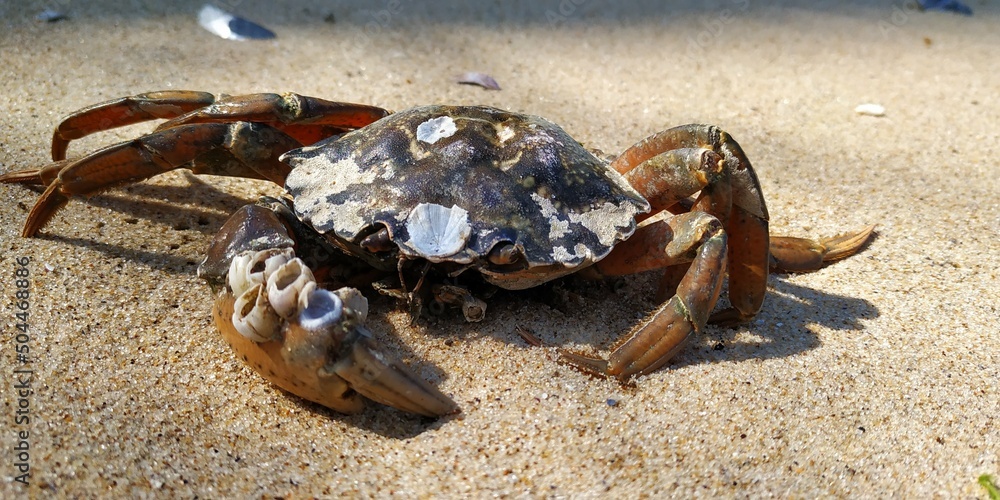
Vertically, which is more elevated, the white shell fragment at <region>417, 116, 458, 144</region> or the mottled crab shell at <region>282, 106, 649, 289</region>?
the white shell fragment at <region>417, 116, 458, 144</region>

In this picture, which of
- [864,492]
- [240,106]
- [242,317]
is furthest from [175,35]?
[864,492]

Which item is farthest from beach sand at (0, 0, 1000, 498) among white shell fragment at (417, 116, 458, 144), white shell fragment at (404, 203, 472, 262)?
white shell fragment at (417, 116, 458, 144)

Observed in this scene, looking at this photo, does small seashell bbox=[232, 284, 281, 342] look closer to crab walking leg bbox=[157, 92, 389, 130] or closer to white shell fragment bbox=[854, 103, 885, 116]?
crab walking leg bbox=[157, 92, 389, 130]

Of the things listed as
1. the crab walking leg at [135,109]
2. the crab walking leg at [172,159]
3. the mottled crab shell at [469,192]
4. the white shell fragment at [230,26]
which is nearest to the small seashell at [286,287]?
the mottled crab shell at [469,192]

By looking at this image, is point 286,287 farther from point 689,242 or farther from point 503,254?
point 689,242

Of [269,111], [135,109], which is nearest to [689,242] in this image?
[269,111]

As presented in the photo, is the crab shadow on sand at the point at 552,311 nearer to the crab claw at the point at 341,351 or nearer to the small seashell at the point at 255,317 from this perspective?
the crab claw at the point at 341,351

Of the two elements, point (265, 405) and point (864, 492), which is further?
point (265, 405)

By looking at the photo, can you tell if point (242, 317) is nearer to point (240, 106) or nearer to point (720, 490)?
point (240, 106)
